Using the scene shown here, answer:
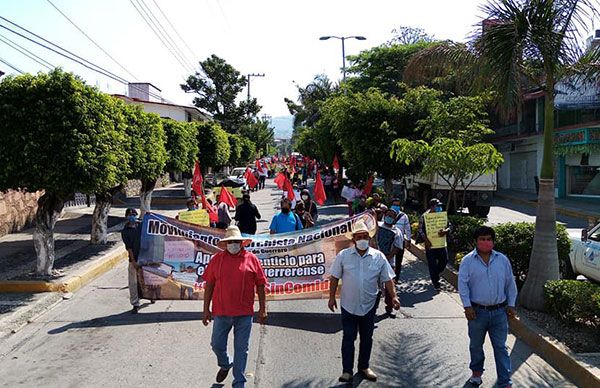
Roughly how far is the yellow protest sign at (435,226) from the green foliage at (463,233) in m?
1.74

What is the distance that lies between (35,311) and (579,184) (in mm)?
27839

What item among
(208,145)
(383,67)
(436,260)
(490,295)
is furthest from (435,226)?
(383,67)

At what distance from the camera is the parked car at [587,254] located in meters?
8.88

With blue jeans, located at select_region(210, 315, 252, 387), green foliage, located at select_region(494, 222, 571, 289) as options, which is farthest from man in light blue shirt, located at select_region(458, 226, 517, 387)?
green foliage, located at select_region(494, 222, 571, 289)

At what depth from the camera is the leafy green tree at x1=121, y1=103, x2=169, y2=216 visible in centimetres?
1512

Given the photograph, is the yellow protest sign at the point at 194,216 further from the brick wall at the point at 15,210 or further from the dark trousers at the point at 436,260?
the brick wall at the point at 15,210

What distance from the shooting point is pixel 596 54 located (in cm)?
862

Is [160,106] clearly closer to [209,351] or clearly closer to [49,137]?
[49,137]

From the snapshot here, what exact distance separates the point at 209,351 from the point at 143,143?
33.8 feet

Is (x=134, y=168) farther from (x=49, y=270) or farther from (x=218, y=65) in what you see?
(x=218, y=65)

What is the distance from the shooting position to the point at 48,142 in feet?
33.2

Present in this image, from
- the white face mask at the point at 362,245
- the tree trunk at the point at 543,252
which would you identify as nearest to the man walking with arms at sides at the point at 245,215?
the tree trunk at the point at 543,252

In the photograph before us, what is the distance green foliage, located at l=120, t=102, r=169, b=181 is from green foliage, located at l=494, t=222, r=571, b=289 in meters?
9.21

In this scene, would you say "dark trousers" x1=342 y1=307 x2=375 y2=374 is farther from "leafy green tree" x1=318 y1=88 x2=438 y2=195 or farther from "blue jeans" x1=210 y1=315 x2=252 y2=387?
"leafy green tree" x1=318 y1=88 x2=438 y2=195
